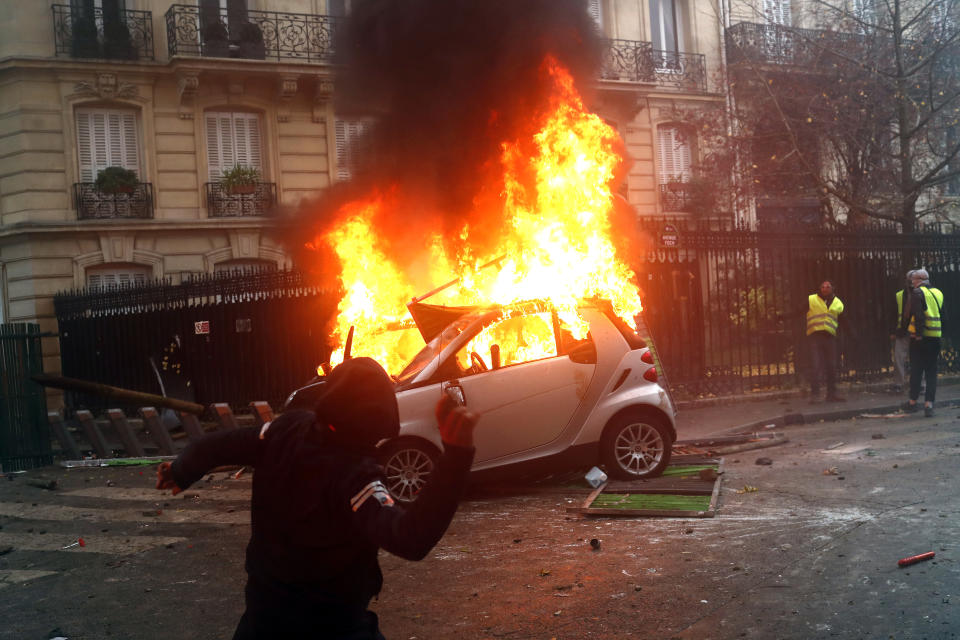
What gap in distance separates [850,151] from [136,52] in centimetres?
1567

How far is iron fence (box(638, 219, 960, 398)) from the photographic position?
48.2 ft

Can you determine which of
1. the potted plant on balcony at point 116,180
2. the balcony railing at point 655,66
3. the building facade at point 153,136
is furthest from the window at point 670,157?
the potted plant on balcony at point 116,180

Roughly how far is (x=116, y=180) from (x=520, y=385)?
14.6m

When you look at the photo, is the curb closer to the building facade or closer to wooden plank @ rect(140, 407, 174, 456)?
wooden plank @ rect(140, 407, 174, 456)

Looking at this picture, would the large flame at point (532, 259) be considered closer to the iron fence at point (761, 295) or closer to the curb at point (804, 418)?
the curb at point (804, 418)

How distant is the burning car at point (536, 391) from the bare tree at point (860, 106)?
37.4 ft

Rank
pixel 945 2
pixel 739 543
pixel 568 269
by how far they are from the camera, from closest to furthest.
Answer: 1. pixel 739 543
2. pixel 568 269
3. pixel 945 2

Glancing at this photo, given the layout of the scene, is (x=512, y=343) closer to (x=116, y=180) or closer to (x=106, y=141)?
(x=116, y=180)

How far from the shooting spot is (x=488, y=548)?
640cm

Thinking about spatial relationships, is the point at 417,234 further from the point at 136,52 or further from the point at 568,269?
the point at 136,52

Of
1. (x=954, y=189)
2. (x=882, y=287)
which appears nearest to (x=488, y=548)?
(x=882, y=287)

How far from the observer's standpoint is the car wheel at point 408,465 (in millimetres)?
7582

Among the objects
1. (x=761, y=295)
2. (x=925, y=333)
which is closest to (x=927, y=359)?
(x=925, y=333)

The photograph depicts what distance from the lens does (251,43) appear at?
2030 centimetres
